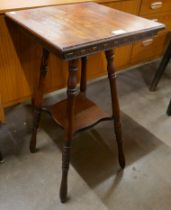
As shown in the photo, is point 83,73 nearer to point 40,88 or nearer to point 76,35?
point 40,88

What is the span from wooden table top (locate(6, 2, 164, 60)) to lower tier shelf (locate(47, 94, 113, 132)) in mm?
414

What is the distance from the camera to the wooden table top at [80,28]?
2.52 ft

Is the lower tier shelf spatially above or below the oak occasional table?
below

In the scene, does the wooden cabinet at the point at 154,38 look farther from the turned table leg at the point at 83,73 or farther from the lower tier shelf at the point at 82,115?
the lower tier shelf at the point at 82,115

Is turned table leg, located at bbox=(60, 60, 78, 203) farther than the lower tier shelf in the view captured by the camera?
No

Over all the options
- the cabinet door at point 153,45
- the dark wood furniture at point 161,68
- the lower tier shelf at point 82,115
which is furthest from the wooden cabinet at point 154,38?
→ the lower tier shelf at point 82,115

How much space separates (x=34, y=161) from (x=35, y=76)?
0.49 meters

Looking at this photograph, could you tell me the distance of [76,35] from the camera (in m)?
0.81

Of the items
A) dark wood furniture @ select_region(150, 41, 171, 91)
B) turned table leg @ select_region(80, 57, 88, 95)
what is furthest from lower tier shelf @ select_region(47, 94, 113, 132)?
dark wood furniture @ select_region(150, 41, 171, 91)

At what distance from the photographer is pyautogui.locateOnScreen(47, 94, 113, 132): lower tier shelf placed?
3.76 feet

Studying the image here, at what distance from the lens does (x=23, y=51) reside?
128 cm

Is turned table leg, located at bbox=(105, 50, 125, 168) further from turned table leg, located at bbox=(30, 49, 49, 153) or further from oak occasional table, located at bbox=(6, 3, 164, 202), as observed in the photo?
turned table leg, located at bbox=(30, 49, 49, 153)

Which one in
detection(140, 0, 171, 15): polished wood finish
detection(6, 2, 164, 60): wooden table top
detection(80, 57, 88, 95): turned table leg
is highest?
detection(6, 2, 164, 60): wooden table top

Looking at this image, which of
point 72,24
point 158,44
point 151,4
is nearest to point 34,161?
point 72,24
